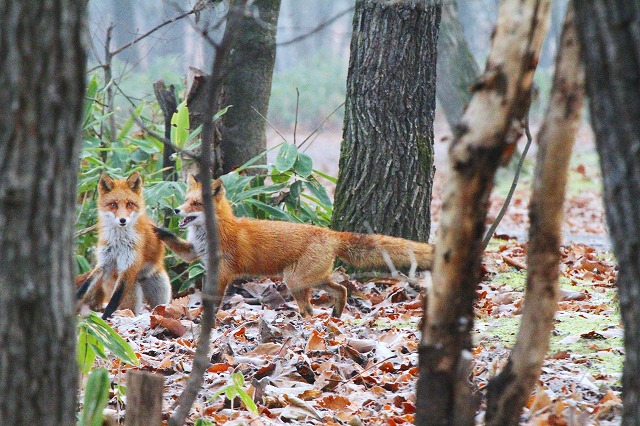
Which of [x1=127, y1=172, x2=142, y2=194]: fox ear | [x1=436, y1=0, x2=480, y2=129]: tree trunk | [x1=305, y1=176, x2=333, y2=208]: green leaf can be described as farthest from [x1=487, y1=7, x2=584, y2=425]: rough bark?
[x1=436, y1=0, x2=480, y2=129]: tree trunk

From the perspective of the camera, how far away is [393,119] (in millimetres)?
6977

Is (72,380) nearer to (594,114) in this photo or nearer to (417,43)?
(594,114)

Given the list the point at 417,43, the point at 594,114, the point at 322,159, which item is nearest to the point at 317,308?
the point at 417,43

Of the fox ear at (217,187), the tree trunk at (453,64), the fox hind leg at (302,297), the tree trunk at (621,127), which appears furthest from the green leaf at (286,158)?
the tree trunk at (453,64)

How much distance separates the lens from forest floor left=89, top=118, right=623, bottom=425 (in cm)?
390

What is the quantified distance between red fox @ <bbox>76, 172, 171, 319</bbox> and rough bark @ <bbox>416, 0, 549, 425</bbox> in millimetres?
5150

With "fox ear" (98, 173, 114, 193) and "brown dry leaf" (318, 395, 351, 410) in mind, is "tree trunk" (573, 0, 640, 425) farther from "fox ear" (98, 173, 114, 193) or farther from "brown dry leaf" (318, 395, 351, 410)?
"fox ear" (98, 173, 114, 193)

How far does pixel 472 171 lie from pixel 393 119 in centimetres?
433

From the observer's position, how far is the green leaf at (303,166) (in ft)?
26.9

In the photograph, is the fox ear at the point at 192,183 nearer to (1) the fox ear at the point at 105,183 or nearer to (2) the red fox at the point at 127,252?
(2) the red fox at the point at 127,252

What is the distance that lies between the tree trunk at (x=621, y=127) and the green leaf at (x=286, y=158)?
5662 millimetres

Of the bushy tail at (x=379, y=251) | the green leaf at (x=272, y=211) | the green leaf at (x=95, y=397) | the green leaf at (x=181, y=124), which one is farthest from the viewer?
the green leaf at (x=272, y=211)

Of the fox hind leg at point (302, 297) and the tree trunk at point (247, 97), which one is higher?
the tree trunk at point (247, 97)

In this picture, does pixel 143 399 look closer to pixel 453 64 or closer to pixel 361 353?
pixel 361 353
